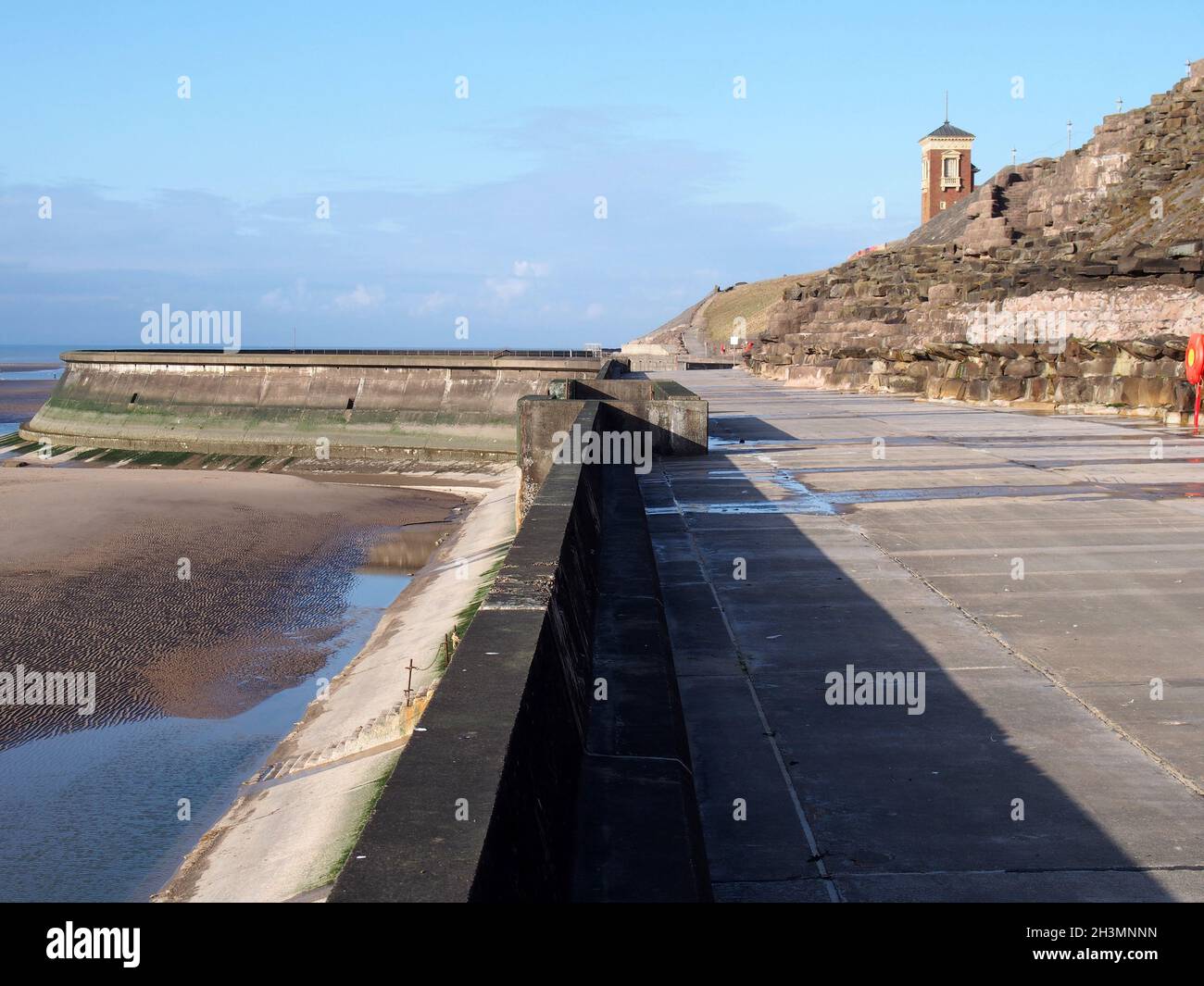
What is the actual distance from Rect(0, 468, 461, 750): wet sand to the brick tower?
96.8m

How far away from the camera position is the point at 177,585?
1927 centimetres

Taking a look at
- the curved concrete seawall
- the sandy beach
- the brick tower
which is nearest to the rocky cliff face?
the curved concrete seawall

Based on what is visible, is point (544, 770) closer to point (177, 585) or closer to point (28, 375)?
point (177, 585)

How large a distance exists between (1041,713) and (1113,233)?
1420 inches

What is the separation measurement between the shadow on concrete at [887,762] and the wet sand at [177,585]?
7.13 meters

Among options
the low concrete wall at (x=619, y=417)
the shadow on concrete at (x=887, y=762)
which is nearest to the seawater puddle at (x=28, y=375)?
the low concrete wall at (x=619, y=417)

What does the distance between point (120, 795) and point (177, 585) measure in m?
9.53

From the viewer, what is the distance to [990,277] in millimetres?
34750

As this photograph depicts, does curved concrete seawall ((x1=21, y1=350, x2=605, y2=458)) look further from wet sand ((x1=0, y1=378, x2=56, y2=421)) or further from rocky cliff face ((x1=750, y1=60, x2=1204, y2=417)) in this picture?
wet sand ((x1=0, y1=378, x2=56, y2=421))

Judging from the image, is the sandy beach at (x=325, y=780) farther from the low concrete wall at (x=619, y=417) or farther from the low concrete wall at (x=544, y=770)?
the low concrete wall at (x=619, y=417)
